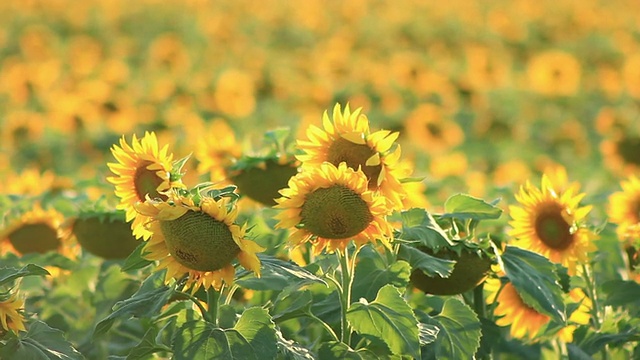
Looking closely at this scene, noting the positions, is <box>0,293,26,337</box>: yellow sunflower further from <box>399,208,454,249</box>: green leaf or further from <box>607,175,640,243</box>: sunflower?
<box>607,175,640,243</box>: sunflower

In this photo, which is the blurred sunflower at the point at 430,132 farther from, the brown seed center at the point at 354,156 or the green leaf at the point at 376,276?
the brown seed center at the point at 354,156

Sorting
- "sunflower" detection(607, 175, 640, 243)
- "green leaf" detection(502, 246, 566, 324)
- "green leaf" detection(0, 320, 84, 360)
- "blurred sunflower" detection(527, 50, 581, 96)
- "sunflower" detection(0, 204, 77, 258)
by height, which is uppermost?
"green leaf" detection(502, 246, 566, 324)

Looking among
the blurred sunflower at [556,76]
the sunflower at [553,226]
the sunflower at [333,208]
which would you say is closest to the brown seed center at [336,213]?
the sunflower at [333,208]

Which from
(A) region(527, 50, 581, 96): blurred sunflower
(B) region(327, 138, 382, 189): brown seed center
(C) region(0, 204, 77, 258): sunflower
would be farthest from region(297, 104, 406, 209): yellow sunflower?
(A) region(527, 50, 581, 96): blurred sunflower

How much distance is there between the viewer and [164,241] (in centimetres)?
204

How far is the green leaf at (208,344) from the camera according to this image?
2.00 m

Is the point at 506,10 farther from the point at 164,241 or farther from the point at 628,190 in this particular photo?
the point at 164,241

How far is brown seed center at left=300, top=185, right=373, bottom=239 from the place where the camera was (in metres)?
2.05

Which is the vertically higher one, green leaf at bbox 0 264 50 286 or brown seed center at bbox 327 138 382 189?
brown seed center at bbox 327 138 382 189

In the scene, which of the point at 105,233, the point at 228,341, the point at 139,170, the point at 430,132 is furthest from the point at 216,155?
the point at 430,132

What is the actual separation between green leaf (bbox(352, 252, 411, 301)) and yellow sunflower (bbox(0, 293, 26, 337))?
68cm

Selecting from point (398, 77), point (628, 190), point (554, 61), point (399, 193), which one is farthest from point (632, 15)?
point (399, 193)

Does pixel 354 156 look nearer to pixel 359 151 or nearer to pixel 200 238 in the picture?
pixel 359 151

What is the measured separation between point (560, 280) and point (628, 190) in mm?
639
